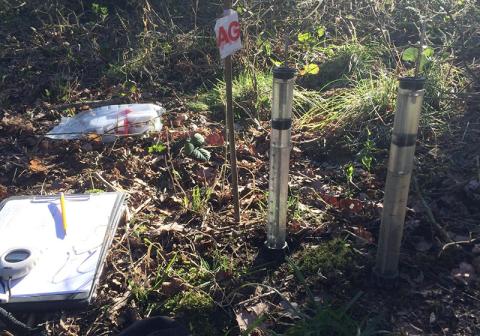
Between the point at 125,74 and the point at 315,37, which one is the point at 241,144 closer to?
the point at 125,74

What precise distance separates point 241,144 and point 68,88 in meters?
2.00

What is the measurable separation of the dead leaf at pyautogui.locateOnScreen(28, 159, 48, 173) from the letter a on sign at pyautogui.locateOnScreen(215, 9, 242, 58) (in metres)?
1.79

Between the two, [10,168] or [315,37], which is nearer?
[10,168]

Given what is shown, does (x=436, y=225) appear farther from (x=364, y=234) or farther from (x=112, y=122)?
(x=112, y=122)

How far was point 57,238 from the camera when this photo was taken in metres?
2.72

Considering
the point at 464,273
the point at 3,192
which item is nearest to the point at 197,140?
the point at 3,192

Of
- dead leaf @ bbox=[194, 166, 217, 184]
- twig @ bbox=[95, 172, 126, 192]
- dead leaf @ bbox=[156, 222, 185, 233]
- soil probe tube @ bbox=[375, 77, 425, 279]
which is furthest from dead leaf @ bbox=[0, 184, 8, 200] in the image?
soil probe tube @ bbox=[375, 77, 425, 279]

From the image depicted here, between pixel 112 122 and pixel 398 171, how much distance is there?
2.63 metres

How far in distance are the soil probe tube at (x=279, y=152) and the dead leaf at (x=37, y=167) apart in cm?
Answer: 181

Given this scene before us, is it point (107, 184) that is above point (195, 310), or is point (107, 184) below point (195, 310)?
above

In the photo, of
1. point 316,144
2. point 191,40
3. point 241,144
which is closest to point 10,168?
point 241,144

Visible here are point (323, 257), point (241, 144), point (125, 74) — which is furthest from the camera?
point (125, 74)

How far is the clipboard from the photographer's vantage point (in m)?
2.33

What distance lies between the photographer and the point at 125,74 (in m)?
5.26
